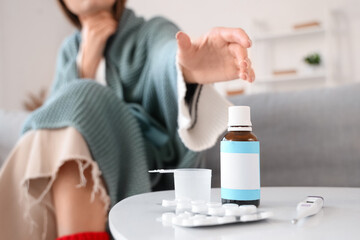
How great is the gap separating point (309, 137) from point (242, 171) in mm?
624

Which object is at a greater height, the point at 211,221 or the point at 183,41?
the point at 183,41

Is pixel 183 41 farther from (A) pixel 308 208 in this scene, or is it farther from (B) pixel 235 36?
(A) pixel 308 208

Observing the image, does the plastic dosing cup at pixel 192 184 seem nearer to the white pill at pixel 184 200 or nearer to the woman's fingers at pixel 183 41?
the white pill at pixel 184 200

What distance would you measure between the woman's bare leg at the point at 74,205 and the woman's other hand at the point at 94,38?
1.73 ft

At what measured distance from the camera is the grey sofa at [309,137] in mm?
895

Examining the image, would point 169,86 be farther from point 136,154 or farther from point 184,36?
point 184,36

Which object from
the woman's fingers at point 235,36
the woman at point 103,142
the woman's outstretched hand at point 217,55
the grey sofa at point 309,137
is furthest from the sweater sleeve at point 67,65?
the woman's fingers at point 235,36

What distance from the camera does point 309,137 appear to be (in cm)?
94

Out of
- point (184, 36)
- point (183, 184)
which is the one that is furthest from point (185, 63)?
point (183, 184)

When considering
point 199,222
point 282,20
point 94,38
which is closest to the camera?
point 199,222

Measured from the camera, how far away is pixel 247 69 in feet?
1.39

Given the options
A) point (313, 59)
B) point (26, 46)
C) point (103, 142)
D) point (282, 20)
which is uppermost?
point (282, 20)

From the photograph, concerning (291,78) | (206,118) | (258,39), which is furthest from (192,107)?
(258,39)

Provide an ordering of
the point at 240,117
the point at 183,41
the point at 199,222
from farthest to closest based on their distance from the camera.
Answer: the point at 183,41 → the point at 240,117 → the point at 199,222
